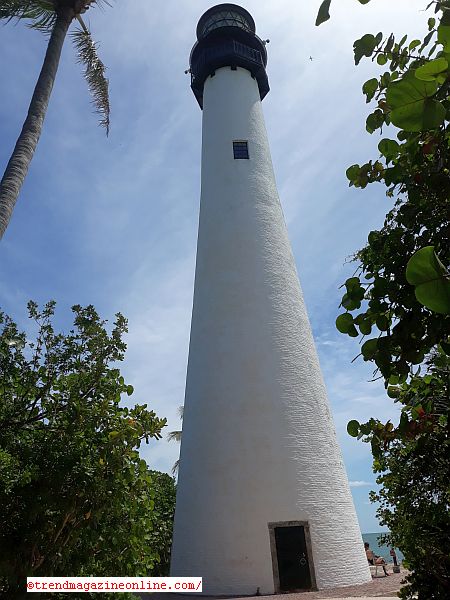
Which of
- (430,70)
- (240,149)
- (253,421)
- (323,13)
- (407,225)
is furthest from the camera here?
(240,149)

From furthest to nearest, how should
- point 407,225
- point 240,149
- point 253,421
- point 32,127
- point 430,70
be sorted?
point 240,149, point 253,421, point 32,127, point 407,225, point 430,70

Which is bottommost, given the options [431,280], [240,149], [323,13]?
[431,280]

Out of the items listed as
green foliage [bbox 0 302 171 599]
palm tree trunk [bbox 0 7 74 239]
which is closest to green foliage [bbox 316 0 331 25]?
green foliage [bbox 0 302 171 599]

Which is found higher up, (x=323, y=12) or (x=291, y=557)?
(x=291, y=557)

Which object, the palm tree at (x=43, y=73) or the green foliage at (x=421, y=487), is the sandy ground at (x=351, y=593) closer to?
the green foliage at (x=421, y=487)

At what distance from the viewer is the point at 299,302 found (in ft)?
45.2

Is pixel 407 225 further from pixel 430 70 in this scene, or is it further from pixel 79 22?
pixel 79 22

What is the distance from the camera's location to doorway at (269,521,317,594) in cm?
1010

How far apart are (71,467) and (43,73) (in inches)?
282

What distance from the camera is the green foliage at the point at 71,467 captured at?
500 centimetres

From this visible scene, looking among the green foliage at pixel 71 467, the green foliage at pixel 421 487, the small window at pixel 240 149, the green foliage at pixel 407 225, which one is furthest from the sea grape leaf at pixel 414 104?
the small window at pixel 240 149

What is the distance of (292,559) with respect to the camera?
33.7ft

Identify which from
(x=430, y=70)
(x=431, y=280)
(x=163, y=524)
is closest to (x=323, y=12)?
(x=430, y=70)

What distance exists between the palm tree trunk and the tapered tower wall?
6925 mm
